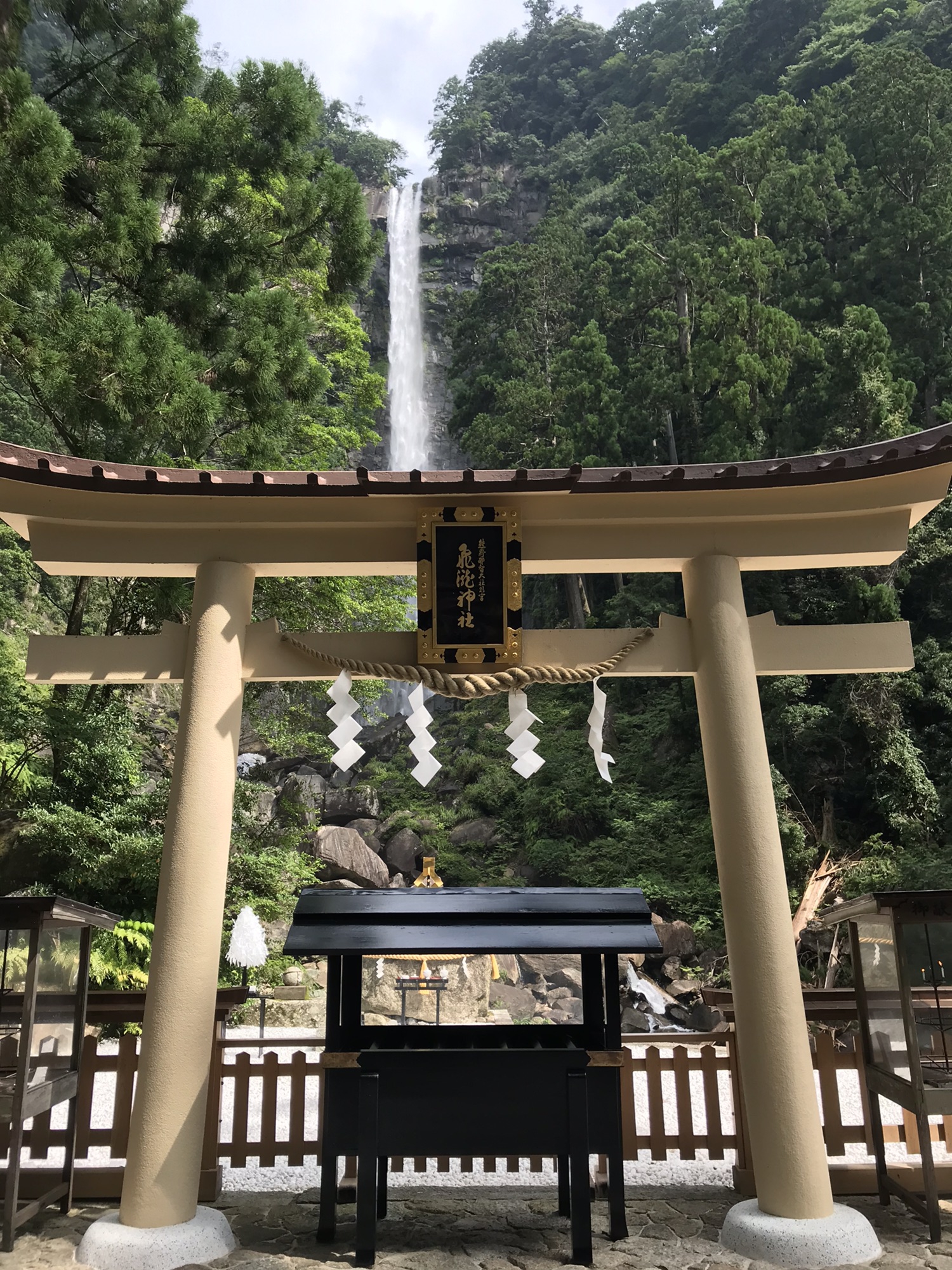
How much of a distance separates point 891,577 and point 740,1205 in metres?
14.8

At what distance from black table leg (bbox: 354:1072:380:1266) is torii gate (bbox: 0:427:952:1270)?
0.67 meters

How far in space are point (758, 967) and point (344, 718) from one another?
244cm

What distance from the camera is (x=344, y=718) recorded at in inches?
194

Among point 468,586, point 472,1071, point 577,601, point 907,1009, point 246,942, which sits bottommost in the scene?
point 472,1071

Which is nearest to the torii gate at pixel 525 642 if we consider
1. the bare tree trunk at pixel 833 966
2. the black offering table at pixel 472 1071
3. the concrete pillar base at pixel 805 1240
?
the concrete pillar base at pixel 805 1240

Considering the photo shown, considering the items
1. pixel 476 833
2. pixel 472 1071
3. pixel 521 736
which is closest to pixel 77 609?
pixel 521 736

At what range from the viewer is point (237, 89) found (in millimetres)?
11031

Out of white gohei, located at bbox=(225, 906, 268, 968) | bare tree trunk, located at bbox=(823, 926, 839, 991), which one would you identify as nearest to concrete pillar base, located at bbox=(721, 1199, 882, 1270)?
white gohei, located at bbox=(225, 906, 268, 968)

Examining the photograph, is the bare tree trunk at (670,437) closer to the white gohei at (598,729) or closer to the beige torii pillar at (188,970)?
the white gohei at (598,729)

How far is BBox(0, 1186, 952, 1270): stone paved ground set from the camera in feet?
12.8

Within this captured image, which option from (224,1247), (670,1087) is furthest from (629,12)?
(224,1247)

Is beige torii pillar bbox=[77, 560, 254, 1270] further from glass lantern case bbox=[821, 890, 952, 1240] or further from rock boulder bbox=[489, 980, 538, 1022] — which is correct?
rock boulder bbox=[489, 980, 538, 1022]

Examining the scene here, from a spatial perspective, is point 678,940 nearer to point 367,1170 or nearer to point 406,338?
point 367,1170

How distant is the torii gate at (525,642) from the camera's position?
13.5 feet
